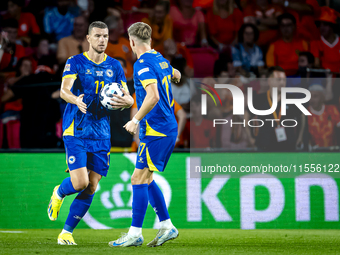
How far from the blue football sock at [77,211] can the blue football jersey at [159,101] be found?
3.31ft

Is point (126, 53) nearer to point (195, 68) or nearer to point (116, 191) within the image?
point (195, 68)

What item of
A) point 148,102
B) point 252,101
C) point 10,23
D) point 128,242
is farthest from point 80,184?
point 10,23

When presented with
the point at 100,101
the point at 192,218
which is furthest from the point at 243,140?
the point at 100,101

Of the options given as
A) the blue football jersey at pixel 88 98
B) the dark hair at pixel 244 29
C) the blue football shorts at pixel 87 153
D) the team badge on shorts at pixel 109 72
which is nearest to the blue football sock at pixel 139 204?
the blue football shorts at pixel 87 153

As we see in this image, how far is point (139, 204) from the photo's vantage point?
475cm

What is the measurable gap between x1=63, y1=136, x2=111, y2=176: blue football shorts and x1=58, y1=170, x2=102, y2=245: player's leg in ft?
0.32

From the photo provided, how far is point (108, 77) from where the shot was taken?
5301mm

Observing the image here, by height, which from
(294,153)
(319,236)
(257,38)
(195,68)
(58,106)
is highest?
(257,38)

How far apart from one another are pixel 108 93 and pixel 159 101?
586mm

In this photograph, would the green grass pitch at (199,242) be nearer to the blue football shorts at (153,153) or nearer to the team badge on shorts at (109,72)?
the blue football shorts at (153,153)

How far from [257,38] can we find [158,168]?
5323 millimetres

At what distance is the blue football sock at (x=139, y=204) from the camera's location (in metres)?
4.73

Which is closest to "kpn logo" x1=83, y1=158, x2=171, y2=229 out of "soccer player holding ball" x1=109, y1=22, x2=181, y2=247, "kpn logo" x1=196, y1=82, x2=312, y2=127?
"kpn logo" x1=196, y1=82, x2=312, y2=127

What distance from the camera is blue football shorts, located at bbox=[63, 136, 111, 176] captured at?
5023 mm
